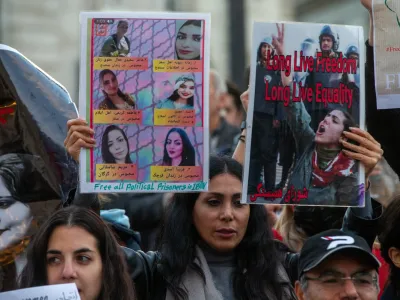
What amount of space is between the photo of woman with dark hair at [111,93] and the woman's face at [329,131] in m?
0.72

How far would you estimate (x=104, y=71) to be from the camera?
16.5 ft

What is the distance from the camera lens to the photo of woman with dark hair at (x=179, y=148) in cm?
503

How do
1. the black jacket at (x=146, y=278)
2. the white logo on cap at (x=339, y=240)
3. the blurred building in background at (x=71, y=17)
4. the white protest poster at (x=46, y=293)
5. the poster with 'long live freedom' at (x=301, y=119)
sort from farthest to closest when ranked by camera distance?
the blurred building in background at (x=71, y=17), the black jacket at (x=146, y=278), the poster with 'long live freedom' at (x=301, y=119), the white logo on cap at (x=339, y=240), the white protest poster at (x=46, y=293)

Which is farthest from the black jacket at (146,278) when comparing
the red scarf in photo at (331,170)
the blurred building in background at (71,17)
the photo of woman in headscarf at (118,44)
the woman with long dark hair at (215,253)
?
the blurred building in background at (71,17)

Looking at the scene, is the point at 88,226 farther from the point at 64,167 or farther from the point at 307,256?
the point at 307,256

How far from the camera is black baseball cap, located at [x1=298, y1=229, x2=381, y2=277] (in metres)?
4.88

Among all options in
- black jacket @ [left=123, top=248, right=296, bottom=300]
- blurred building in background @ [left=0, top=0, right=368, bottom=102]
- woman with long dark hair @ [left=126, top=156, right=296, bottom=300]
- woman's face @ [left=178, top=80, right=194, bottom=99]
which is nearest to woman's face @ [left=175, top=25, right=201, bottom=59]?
woman's face @ [left=178, top=80, right=194, bottom=99]

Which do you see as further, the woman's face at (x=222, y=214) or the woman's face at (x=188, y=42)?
the woman's face at (x=222, y=214)

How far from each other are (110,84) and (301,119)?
74 cm

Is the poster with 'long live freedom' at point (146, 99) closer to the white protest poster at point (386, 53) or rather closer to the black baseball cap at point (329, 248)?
the black baseball cap at point (329, 248)

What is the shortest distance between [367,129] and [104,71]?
44.6 inches

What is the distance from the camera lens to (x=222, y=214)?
17.1ft

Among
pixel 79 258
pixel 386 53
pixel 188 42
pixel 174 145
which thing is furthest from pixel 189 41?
pixel 79 258

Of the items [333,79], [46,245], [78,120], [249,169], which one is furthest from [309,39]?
[46,245]
